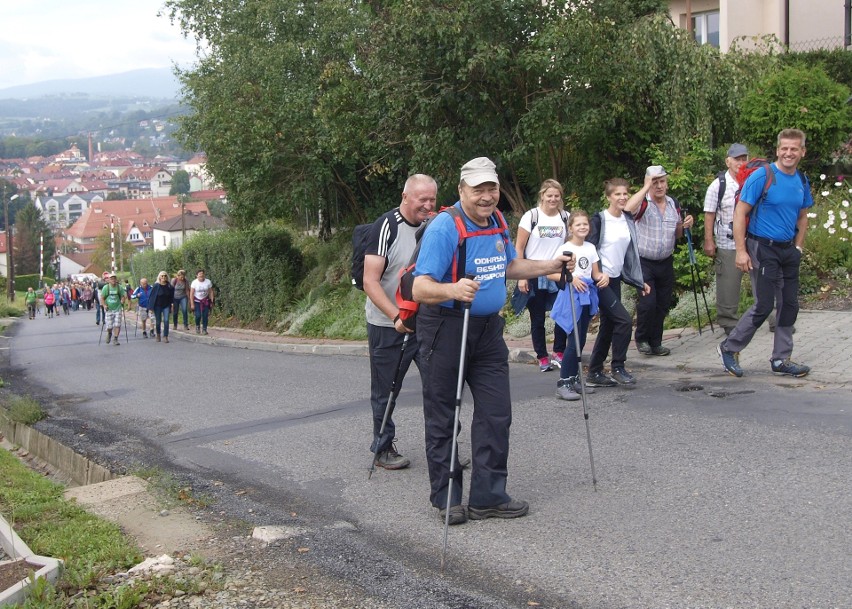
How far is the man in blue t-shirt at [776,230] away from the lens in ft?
28.1

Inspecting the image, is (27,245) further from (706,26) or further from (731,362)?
(731,362)

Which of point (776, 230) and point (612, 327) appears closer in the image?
point (776, 230)

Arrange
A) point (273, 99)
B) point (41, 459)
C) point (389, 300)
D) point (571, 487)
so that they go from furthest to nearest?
point (273, 99), point (41, 459), point (389, 300), point (571, 487)

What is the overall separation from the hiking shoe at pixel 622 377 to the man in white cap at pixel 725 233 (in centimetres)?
176

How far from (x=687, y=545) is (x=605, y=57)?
1260 cm

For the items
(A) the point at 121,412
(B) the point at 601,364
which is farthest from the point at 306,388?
(B) the point at 601,364

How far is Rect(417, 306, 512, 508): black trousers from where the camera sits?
5.81 meters

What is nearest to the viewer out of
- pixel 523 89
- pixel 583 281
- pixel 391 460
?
pixel 391 460

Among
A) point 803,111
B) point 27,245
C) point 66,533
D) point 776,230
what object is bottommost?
point 27,245

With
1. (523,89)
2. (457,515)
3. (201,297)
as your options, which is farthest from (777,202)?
(201,297)

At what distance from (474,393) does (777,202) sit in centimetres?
399

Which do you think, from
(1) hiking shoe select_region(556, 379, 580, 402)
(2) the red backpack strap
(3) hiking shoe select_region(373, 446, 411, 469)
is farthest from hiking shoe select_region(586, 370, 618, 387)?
(2) the red backpack strap

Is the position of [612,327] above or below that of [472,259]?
below

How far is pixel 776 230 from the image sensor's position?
340 inches
